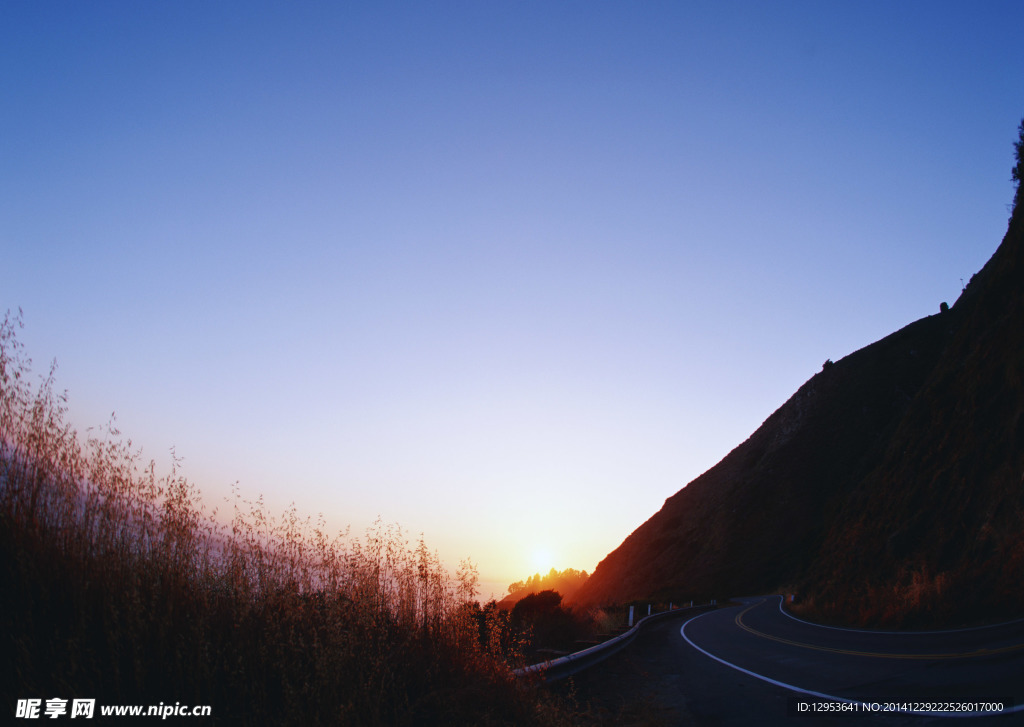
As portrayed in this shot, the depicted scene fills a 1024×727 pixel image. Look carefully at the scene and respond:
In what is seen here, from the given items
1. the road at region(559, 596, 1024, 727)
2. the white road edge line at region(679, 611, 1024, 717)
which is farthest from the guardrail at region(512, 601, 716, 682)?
the white road edge line at region(679, 611, 1024, 717)

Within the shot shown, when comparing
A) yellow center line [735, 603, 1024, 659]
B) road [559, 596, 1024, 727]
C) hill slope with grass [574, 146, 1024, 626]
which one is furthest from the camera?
hill slope with grass [574, 146, 1024, 626]

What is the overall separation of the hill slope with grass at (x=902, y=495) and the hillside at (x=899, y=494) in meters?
0.08

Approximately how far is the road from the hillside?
478cm

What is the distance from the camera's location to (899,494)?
25.9 metres

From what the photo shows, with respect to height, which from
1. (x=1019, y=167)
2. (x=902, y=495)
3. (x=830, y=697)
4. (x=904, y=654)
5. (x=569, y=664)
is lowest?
(x=904, y=654)

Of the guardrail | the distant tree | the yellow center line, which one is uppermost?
the distant tree

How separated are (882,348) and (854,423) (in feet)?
46.6

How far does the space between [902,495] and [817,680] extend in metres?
21.9

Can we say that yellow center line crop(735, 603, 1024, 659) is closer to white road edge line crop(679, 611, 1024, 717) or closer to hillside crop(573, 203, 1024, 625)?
white road edge line crop(679, 611, 1024, 717)

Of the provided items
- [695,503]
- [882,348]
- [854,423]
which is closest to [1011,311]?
[854,423]

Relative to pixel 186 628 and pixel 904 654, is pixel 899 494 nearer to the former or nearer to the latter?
pixel 904 654

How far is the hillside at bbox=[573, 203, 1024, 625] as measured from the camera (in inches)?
632

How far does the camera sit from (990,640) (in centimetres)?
973

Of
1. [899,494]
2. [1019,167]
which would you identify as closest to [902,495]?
[899,494]
